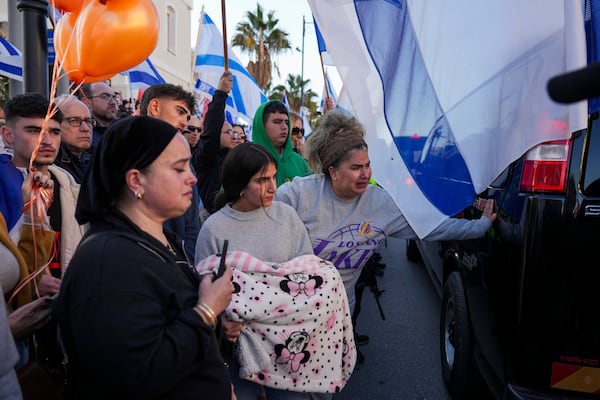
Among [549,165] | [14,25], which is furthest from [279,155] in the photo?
[14,25]

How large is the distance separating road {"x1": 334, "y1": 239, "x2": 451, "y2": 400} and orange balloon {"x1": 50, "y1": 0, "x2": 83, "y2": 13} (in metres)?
3.35

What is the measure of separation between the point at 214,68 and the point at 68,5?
522 cm

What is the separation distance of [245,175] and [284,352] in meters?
0.91

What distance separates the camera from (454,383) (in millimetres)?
2938

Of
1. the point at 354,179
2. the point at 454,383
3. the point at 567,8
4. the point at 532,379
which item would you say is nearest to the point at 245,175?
the point at 354,179

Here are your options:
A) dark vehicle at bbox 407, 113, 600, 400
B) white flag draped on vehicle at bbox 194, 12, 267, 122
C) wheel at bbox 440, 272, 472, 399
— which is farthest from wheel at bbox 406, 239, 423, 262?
dark vehicle at bbox 407, 113, 600, 400

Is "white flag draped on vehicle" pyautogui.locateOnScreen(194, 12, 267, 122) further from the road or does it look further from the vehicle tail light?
the vehicle tail light

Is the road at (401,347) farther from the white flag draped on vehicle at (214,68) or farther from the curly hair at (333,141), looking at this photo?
the white flag draped on vehicle at (214,68)

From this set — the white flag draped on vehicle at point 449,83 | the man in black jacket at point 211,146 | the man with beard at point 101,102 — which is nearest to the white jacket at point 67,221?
the man in black jacket at point 211,146

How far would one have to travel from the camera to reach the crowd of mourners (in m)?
1.25

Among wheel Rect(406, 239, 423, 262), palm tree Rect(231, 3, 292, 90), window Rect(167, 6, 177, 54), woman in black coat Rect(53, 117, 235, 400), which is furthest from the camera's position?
palm tree Rect(231, 3, 292, 90)

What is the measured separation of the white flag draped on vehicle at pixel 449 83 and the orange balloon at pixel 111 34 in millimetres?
1179

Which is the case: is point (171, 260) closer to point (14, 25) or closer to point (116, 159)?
point (116, 159)

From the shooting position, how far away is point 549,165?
1.89m
